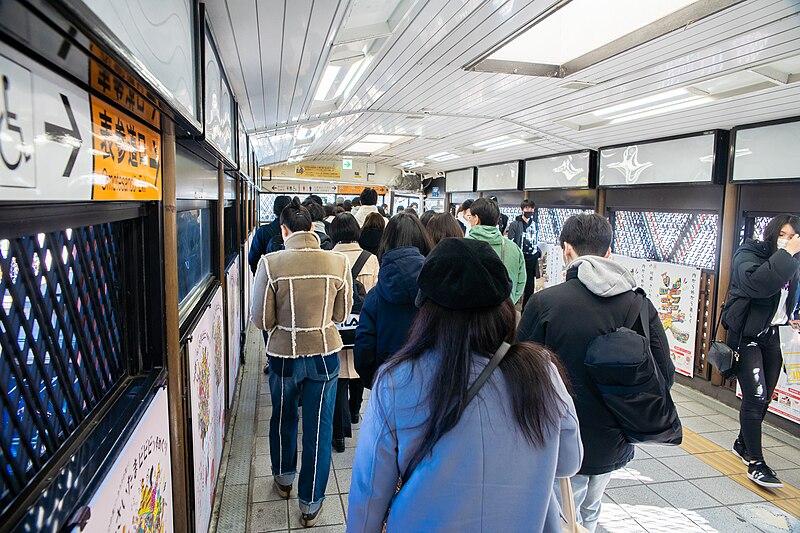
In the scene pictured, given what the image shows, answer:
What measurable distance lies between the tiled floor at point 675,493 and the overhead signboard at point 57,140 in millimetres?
2434

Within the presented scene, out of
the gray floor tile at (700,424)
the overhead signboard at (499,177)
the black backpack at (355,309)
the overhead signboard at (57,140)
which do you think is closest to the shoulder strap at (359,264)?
the black backpack at (355,309)

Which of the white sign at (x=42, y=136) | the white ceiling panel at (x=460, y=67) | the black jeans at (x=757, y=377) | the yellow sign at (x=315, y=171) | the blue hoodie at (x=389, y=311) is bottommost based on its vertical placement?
the black jeans at (x=757, y=377)

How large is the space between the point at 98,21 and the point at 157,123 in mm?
977

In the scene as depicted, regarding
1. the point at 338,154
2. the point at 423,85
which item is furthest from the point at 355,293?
the point at 338,154

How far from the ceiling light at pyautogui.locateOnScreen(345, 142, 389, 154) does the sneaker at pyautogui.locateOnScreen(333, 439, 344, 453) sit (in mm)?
6159

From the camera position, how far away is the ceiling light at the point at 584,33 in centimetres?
252

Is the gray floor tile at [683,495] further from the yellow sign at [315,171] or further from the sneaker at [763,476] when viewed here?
the yellow sign at [315,171]

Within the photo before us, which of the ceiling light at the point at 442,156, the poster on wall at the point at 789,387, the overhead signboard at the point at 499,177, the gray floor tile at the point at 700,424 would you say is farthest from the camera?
the ceiling light at the point at 442,156

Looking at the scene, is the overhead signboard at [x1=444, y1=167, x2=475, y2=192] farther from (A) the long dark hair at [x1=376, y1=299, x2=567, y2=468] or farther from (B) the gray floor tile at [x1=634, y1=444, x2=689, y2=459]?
(A) the long dark hair at [x1=376, y1=299, x2=567, y2=468]

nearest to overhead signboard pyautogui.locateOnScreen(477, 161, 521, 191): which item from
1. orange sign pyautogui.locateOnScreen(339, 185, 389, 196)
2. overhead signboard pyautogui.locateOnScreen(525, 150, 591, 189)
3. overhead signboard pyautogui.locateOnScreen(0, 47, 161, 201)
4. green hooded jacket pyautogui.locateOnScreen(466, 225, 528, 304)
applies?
overhead signboard pyautogui.locateOnScreen(525, 150, 591, 189)

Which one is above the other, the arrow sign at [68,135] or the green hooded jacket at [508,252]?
the arrow sign at [68,135]

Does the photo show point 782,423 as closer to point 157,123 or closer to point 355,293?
point 355,293

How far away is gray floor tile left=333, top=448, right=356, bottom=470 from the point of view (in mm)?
3688

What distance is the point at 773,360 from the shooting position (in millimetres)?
3646
